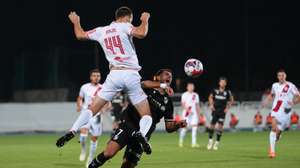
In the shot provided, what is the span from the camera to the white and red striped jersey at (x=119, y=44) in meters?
12.8

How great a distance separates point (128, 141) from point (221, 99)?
1316 cm

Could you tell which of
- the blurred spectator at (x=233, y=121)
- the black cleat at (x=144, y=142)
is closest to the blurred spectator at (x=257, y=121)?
the blurred spectator at (x=233, y=121)

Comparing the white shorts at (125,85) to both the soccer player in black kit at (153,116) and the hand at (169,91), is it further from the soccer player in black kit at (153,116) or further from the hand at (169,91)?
the hand at (169,91)

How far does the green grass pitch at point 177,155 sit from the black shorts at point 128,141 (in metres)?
4.33

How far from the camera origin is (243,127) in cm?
3647

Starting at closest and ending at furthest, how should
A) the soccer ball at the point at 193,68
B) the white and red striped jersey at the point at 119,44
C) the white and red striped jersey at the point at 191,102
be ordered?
the white and red striped jersey at the point at 119,44 < the soccer ball at the point at 193,68 < the white and red striped jersey at the point at 191,102

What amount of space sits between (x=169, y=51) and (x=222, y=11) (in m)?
4.10

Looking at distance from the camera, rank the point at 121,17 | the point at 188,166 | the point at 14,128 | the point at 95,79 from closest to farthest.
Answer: the point at 121,17 < the point at 188,166 < the point at 95,79 < the point at 14,128

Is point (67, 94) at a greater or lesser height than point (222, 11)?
lesser

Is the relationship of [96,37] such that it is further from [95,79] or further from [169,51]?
[169,51]

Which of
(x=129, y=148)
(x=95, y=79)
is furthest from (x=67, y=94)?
(x=129, y=148)

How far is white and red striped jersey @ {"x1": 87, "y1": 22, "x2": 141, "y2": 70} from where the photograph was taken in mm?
12805

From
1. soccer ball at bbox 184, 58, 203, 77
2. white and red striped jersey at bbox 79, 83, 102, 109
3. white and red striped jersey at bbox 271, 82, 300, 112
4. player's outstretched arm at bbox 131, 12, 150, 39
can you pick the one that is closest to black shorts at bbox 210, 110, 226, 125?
white and red striped jersey at bbox 271, 82, 300, 112

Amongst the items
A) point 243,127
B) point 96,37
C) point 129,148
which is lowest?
point 243,127
